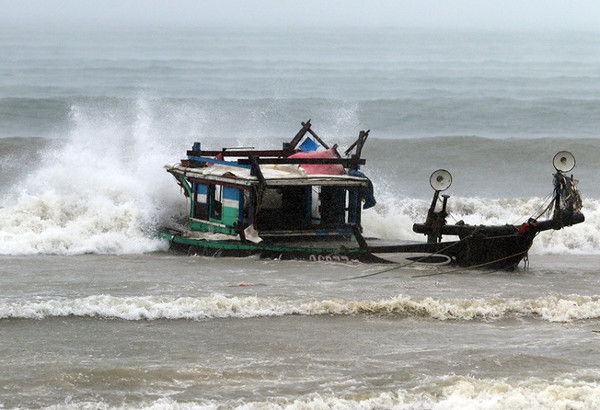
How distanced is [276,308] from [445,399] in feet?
13.1

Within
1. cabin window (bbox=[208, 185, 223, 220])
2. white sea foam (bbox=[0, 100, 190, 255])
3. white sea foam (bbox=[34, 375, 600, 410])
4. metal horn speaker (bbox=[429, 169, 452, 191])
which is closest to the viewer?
white sea foam (bbox=[34, 375, 600, 410])

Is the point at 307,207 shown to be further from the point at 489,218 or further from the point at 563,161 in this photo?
the point at 489,218

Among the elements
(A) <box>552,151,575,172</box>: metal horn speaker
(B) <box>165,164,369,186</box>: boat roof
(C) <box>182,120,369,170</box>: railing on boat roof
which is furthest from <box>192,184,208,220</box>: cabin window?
(A) <box>552,151,575,172</box>: metal horn speaker

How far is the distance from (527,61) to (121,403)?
75842 mm

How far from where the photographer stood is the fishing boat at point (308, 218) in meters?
18.0

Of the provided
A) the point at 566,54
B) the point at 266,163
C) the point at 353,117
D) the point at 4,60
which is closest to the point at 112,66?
the point at 4,60

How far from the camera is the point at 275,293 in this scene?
52.7ft

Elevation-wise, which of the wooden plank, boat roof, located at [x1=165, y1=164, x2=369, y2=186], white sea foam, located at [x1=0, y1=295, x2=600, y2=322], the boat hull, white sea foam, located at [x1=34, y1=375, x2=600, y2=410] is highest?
the wooden plank

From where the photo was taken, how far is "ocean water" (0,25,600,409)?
462 inches

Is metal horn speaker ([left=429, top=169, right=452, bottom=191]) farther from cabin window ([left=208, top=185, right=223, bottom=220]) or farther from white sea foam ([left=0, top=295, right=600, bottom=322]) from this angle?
cabin window ([left=208, top=185, right=223, bottom=220])

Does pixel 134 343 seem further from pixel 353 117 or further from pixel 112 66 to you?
pixel 112 66

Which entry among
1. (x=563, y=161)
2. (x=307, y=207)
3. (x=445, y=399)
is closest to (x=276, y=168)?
(x=307, y=207)

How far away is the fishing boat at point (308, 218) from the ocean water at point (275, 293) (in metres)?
0.38

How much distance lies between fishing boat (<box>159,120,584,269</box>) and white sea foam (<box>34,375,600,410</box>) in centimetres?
618
